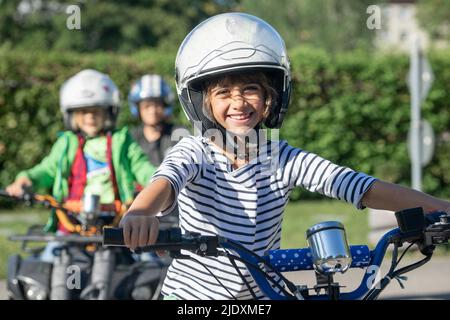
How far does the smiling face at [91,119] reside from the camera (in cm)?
744

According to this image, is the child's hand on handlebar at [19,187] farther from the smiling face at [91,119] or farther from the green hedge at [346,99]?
the green hedge at [346,99]

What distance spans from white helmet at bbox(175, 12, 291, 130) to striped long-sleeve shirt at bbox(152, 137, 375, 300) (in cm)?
23

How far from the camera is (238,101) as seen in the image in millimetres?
3576

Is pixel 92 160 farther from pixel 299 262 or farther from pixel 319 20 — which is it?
pixel 319 20

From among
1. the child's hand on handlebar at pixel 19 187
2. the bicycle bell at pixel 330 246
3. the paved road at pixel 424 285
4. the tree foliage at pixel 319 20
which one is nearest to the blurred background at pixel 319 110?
the paved road at pixel 424 285

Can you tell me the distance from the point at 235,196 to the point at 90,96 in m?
4.02

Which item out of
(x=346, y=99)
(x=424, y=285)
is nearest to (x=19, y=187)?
(x=424, y=285)

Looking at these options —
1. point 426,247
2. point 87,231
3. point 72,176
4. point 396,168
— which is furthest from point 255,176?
point 396,168

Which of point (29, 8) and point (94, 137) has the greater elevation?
point (29, 8)

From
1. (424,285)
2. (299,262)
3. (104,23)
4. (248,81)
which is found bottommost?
(424,285)

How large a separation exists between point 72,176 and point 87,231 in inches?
26.4

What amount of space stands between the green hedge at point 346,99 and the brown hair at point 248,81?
1328 centimetres
